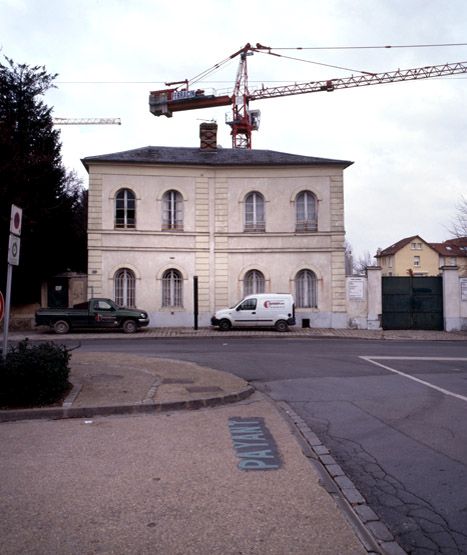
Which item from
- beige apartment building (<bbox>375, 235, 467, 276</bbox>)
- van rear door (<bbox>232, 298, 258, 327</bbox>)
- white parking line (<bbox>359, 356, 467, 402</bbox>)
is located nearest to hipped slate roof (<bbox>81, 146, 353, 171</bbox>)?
van rear door (<bbox>232, 298, 258, 327</bbox>)

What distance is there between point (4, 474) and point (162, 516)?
1.89 m

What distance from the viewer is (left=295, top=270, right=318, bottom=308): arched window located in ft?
87.9

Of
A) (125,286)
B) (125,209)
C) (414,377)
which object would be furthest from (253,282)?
(414,377)

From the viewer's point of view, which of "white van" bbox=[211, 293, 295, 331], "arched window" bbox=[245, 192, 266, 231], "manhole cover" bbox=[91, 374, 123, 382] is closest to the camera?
"manhole cover" bbox=[91, 374, 123, 382]

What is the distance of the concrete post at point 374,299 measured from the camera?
85.7 feet

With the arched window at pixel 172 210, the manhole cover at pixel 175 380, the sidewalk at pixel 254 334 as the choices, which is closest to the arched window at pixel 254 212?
the arched window at pixel 172 210

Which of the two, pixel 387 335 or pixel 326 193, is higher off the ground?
pixel 326 193

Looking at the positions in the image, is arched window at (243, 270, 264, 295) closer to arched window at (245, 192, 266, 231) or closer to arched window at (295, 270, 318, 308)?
arched window at (295, 270, 318, 308)

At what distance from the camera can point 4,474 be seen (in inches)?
200

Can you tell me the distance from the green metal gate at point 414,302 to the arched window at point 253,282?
19.9 feet

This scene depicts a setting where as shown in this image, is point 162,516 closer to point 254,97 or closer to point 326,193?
point 326,193

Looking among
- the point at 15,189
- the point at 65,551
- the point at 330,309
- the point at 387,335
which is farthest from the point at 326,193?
the point at 65,551

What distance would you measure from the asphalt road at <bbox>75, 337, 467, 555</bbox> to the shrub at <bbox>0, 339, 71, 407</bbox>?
3.73m

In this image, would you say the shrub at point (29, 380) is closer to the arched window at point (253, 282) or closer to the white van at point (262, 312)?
the white van at point (262, 312)
